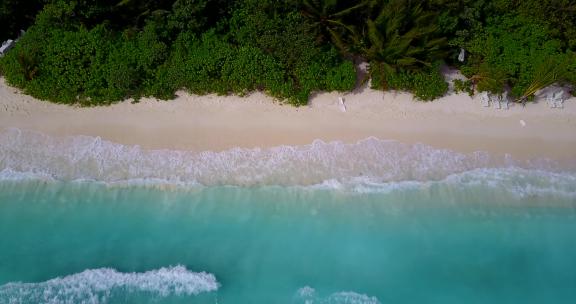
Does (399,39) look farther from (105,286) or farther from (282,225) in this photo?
(105,286)

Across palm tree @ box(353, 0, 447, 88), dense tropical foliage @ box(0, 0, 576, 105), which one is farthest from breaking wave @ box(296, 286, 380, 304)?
palm tree @ box(353, 0, 447, 88)

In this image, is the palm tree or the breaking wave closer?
the breaking wave

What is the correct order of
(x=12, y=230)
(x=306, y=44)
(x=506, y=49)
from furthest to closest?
1. (x=506, y=49)
2. (x=306, y=44)
3. (x=12, y=230)

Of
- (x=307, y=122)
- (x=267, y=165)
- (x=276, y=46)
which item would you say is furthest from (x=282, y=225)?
(x=276, y=46)

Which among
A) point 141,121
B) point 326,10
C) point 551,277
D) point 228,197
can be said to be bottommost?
point 551,277

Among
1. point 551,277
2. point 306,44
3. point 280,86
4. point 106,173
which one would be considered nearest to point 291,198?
Result: point 280,86

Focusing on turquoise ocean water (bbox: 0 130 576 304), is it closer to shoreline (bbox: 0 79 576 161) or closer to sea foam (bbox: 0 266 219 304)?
sea foam (bbox: 0 266 219 304)

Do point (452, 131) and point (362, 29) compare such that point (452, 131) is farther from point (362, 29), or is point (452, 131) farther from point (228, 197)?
point (228, 197)
